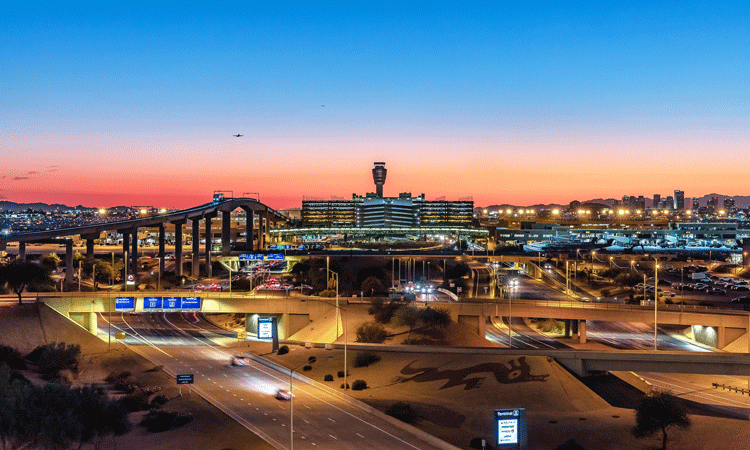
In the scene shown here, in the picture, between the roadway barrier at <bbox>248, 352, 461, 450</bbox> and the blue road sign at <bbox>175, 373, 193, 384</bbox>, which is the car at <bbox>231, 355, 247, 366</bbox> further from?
the blue road sign at <bbox>175, 373, 193, 384</bbox>

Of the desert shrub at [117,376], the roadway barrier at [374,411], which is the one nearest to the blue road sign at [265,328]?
the roadway barrier at [374,411]

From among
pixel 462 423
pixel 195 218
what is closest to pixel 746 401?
pixel 462 423

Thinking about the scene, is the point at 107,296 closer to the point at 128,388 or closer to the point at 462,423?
the point at 128,388

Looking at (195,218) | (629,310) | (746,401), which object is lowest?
(746,401)

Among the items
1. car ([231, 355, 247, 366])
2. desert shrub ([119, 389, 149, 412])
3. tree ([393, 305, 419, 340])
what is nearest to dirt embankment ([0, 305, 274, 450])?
desert shrub ([119, 389, 149, 412])

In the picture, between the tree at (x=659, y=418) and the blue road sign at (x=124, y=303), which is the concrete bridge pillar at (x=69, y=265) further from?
the tree at (x=659, y=418)
